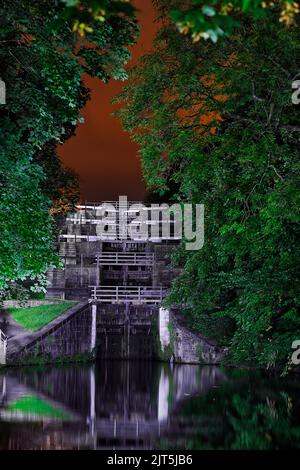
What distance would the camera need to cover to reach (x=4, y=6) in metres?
10.6

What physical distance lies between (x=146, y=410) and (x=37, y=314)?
1562 centimetres

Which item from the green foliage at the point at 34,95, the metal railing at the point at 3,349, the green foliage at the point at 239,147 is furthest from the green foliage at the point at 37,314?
the green foliage at the point at 34,95

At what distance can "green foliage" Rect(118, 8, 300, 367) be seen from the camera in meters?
12.6

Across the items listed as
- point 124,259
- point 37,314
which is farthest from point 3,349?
point 124,259

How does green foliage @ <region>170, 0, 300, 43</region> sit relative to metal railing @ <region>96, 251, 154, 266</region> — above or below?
below

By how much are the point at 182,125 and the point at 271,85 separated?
8.32 feet

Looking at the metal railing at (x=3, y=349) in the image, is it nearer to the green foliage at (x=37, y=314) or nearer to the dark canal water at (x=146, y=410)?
the dark canal water at (x=146, y=410)

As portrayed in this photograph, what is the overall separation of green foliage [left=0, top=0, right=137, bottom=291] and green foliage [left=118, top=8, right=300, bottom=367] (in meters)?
2.66

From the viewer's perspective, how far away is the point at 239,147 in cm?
1327

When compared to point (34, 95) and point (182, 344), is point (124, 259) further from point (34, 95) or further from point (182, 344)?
point (34, 95)

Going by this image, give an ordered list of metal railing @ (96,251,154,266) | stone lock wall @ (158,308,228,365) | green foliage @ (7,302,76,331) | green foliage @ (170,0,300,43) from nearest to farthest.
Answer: green foliage @ (170,0,300,43), stone lock wall @ (158,308,228,365), green foliage @ (7,302,76,331), metal railing @ (96,251,154,266)

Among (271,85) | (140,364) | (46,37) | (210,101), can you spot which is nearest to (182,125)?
(210,101)

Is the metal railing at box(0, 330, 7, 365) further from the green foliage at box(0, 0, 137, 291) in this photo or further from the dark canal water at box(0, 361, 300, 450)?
the green foliage at box(0, 0, 137, 291)

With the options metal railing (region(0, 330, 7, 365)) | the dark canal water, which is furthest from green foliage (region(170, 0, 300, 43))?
metal railing (region(0, 330, 7, 365))
